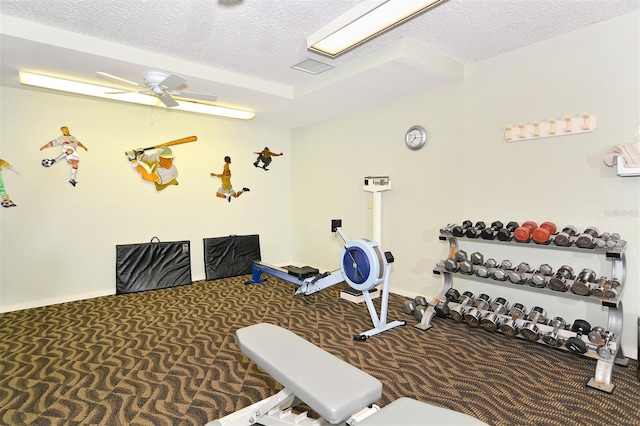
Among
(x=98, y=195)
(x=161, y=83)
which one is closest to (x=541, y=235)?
(x=161, y=83)

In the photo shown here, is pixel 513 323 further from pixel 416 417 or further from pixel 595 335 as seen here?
pixel 416 417

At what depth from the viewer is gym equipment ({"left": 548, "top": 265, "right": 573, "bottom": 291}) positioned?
2.75 metres

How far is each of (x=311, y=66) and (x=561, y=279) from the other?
3.02 meters

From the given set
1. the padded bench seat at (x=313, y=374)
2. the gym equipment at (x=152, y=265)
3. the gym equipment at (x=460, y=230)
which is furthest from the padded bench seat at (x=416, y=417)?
the gym equipment at (x=152, y=265)

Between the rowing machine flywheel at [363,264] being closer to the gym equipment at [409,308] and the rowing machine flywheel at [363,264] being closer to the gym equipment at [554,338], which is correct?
the gym equipment at [409,308]

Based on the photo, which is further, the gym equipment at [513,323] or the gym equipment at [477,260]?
the gym equipment at [477,260]

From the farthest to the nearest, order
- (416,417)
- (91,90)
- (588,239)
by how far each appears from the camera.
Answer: (91,90), (588,239), (416,417)

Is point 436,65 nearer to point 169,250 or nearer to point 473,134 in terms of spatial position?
point 473,134

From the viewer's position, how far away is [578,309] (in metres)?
3.09

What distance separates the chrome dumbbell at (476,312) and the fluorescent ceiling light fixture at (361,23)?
8.14ft

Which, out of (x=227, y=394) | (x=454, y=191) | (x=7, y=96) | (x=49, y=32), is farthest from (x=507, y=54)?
(x=7, y=96)

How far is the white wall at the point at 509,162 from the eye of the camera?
9.29 feet

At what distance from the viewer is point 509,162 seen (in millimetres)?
3490

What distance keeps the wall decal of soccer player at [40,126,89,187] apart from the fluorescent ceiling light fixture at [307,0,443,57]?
3219mm
